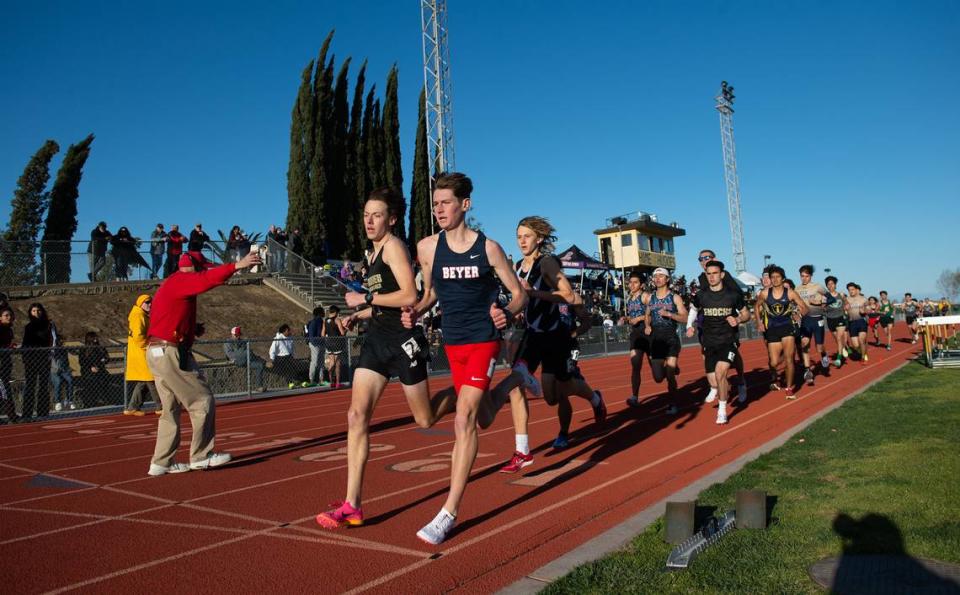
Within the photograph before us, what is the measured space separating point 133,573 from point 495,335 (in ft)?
7.99

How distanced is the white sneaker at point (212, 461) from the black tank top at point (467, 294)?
3.66 m

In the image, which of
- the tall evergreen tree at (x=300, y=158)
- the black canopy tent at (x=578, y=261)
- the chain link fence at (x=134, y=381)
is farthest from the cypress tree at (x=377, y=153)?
the chain link fence at (x=134, y=381)

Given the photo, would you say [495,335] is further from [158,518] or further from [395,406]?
[395,406]

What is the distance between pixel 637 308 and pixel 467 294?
6.43 meters

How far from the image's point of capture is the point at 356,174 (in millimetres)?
41875

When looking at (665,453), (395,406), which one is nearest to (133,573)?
(665,453)

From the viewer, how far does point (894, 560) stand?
3.53m

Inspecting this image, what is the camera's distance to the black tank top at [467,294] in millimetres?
4551

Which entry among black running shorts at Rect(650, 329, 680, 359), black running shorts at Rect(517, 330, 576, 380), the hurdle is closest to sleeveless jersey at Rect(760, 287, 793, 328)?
black running shorts at Rect(650, 329, 680, 359)

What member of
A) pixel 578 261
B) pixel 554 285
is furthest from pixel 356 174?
pixel 554 285

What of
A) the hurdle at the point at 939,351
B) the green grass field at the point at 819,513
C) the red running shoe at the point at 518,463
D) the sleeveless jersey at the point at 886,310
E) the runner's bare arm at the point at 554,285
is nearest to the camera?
the green grass field at the point at 819,513

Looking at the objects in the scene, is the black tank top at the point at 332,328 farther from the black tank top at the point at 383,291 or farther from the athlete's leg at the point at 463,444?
the athlete's leg at the point at 463,444

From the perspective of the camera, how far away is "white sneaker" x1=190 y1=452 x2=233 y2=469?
6961 millimetres

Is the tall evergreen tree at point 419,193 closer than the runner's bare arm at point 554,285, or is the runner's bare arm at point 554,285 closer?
the runner's bare arm at point 554,285
